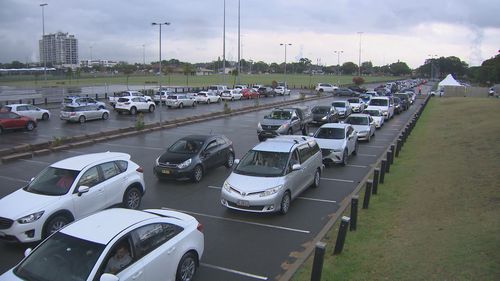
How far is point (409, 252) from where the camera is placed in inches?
317

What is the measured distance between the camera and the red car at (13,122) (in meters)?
26.1

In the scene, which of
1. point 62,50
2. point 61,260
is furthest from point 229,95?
point 62,50

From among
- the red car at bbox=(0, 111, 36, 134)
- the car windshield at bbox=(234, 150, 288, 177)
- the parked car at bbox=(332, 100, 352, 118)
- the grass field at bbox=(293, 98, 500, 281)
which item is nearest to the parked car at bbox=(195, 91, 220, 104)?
the parked car at bbox=(332, 100, 352, 118)

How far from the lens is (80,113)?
31.2 meters

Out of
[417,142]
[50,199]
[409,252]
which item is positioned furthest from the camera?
[417,142]

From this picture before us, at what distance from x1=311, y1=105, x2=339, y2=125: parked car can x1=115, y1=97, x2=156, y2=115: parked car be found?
16293 mm

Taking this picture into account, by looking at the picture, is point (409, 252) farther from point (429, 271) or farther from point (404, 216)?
point (404, 216)

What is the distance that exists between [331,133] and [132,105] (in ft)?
78.4

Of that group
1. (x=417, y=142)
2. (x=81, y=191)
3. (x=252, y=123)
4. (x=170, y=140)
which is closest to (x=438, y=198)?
(x=81, y=191)

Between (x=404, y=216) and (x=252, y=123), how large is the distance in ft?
74.8

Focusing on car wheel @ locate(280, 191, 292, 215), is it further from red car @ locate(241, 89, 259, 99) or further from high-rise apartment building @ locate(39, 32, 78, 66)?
high-rise apartment building @ locate(39, 32, 78, 66)

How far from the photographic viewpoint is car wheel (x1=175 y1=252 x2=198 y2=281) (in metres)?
7.06

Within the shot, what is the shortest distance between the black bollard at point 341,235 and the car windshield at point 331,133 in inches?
406

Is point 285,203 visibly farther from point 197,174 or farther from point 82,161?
point 82,161
